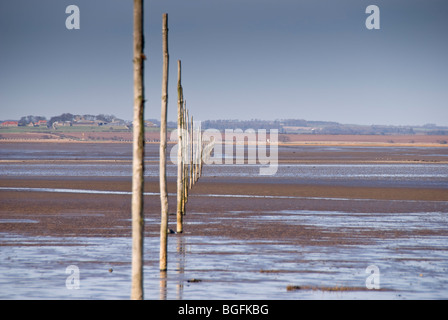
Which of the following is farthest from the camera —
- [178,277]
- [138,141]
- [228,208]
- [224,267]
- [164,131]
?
[228,208]

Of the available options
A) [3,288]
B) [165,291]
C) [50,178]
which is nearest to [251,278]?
[165,291]

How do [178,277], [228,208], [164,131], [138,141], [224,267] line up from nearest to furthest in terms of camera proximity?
[138,141]
[178,277]
[224,267]
[164,131]
[228,208]

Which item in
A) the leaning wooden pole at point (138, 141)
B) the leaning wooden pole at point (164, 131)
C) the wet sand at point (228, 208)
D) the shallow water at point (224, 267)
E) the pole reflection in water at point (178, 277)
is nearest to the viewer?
the leaning wooden pole at point (138, 141)

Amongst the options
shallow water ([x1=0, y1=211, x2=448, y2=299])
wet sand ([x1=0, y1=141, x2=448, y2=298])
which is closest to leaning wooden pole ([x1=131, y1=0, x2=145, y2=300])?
shallow water ([x1=0, y1=211, x2=448, y2=299])

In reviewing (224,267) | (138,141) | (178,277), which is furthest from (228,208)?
(138,141)

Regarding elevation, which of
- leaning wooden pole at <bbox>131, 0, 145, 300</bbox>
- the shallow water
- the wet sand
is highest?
leaning wooden pole at <bbox>131, 0, 145, 300</bbox>

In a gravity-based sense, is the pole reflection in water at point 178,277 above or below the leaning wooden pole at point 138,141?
below

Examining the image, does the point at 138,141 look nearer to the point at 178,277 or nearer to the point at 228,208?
the point at 178,277

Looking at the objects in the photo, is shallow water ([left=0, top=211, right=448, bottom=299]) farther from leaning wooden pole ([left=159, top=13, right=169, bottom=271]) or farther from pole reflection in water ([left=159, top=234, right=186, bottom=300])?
leaning wooden pole ([left=159, top=13, right=169, bottom=271])

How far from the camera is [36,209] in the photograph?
96.1 ft

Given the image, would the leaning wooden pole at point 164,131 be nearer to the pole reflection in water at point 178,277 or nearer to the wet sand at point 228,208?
the pole reflection in water at point 178,277

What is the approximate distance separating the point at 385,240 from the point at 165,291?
8864 mm

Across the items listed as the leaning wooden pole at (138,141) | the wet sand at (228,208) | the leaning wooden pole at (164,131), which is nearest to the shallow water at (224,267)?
the wet sand at (228,208)
